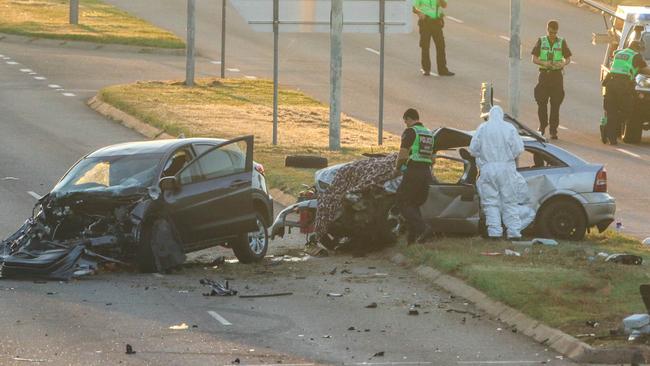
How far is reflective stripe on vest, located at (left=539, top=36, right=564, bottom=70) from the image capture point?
33.4 m

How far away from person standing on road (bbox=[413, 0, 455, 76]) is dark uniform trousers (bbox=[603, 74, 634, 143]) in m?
8.72

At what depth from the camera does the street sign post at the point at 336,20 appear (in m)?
31.4

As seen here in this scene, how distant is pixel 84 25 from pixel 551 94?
19.9 metres

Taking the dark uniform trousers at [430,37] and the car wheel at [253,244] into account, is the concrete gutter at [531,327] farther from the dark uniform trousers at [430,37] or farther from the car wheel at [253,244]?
the dark uniform trousers at [430,37]

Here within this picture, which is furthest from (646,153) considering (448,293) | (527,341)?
(527,341)

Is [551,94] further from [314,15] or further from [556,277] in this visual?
[556,277]

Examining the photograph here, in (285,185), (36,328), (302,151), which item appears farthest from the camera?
(302,151)

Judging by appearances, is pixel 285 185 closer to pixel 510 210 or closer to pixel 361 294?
pixel 510 210

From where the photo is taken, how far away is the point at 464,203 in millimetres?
21969

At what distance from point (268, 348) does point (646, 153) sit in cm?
1872

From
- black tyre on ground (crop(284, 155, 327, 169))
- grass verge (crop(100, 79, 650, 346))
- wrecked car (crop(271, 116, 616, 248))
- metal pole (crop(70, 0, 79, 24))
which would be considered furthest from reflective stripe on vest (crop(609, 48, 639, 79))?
metal pole (crop(70, 0, 79, 24))

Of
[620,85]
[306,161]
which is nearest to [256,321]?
[306,161]

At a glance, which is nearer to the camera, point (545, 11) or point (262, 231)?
point (262, 231)

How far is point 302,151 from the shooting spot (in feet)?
103
